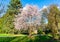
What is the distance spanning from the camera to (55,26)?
34719 mm

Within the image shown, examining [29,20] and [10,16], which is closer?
[29,20]

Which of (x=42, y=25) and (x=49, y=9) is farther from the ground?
(x=49, y=9)

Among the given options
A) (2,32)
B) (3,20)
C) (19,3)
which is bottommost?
(2,32)

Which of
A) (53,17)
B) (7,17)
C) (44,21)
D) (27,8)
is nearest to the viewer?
(53,17)

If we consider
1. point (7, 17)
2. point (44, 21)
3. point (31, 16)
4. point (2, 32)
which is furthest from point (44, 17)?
point (2, 32)

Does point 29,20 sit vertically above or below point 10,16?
below

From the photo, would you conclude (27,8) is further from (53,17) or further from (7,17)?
(7,17)

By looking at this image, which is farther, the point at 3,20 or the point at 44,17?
the point at 3,20

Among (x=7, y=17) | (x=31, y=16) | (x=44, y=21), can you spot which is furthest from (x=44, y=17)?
(x=7, y=17)

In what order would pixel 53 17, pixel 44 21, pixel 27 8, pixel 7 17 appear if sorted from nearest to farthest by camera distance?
1. pixel 53 17
2. pixel 27 8
3. pixel 44 21
4. pixel 7 17

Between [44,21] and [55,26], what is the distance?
5.08 metres

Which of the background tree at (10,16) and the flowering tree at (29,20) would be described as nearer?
the flowering tree at (29,20)

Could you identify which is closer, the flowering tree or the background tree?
the flowering tree

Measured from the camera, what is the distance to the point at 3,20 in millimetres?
47156
